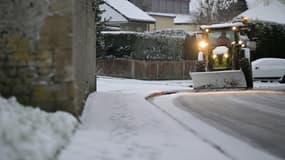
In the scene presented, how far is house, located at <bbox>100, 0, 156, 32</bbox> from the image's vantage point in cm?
4922

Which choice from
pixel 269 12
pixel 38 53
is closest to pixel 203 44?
pixel 38 53

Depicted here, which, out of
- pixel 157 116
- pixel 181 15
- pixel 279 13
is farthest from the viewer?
pixel 181 15

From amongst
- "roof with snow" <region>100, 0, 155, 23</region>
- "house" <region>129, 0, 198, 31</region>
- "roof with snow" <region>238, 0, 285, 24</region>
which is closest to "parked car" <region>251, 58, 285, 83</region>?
"roof with snow" <region>238, 0, 285, 24</region>

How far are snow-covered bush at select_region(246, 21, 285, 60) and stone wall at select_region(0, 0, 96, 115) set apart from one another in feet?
89.0

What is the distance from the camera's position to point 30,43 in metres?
9.02

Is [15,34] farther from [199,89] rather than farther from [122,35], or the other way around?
[122,35]

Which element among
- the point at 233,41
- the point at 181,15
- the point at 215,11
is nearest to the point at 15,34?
the point at 233,41

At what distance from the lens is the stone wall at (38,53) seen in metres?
8.95

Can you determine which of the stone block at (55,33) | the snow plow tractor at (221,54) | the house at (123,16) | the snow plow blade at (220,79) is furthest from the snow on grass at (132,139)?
the house at (123,16)

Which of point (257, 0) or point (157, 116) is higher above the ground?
point (257, 0)

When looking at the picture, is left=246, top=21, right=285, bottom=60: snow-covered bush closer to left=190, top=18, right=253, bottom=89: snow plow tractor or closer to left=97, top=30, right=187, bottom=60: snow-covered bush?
left=97, top=30, right=187, bottom=60: snow-covered bush

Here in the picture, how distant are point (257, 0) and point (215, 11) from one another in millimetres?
4991

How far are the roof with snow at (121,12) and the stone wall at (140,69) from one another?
15.0 metres

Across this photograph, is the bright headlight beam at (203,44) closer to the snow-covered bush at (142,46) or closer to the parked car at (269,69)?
the parked car at (269,69)
